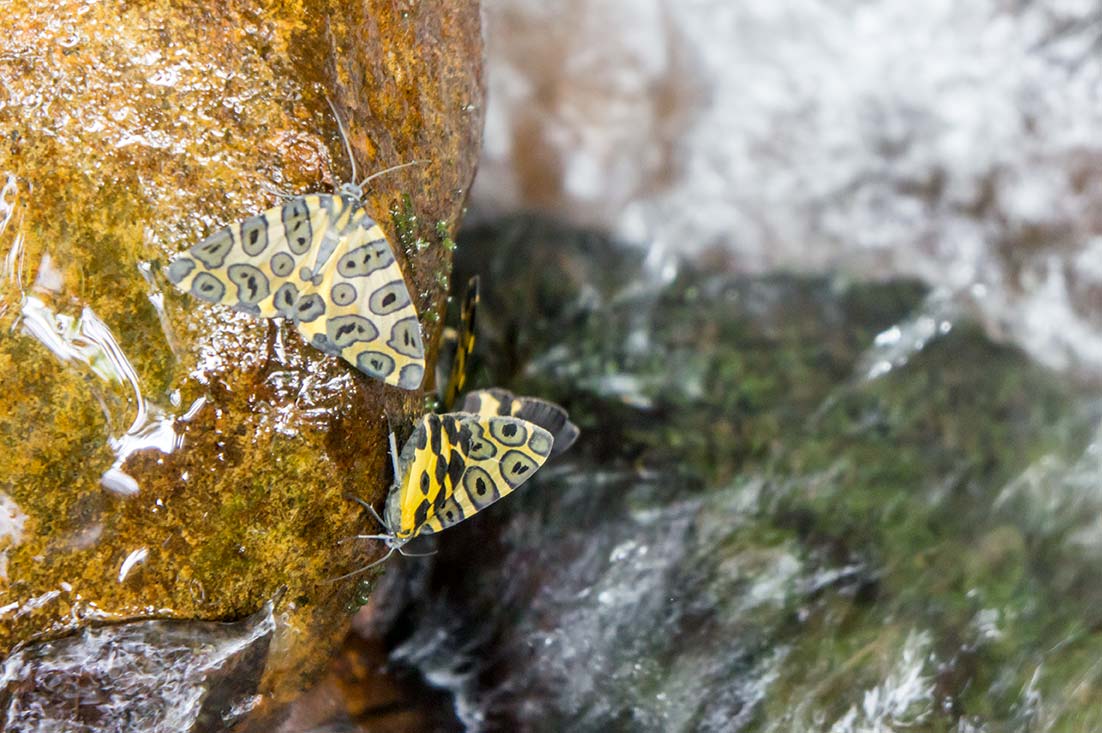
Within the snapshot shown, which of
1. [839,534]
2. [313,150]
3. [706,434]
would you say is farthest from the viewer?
[706,434]

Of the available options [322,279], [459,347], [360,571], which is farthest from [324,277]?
[459,347]

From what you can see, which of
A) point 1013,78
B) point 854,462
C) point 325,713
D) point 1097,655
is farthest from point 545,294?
point 1013,78

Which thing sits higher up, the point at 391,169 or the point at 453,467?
the point at 391,169

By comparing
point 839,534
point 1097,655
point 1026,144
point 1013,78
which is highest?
point 1013,78

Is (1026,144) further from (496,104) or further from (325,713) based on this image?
(325,713)

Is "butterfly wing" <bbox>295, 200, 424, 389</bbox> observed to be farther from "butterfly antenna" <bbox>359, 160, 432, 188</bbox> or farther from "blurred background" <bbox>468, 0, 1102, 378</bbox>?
"blurred background" <bbox>468, 0, 1102, 378</bbox>

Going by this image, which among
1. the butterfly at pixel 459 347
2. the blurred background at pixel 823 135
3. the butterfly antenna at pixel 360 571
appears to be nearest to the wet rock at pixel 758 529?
Result: the blurred background at pixel 823 135

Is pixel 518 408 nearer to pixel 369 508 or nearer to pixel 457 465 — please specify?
pixel 457 465
